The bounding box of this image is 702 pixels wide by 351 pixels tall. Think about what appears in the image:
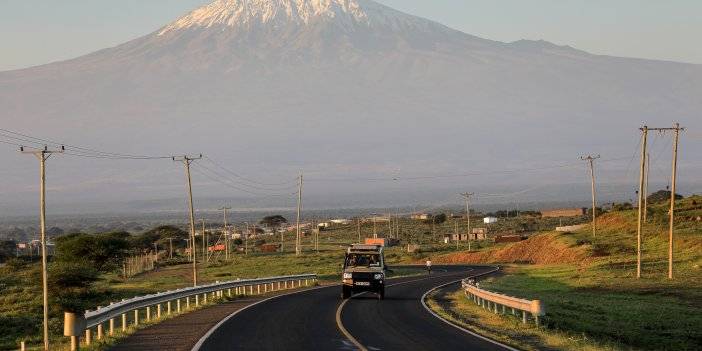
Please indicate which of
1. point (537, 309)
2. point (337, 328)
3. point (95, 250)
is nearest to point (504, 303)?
point (537, 309)

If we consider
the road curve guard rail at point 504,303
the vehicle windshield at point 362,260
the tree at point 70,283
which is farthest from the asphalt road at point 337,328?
the tree at point 70,283

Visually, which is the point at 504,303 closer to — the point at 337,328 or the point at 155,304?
the point at 337,328

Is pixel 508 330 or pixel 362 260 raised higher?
pixel 362 260

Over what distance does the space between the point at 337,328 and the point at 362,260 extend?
1607cm

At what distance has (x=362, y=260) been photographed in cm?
4772

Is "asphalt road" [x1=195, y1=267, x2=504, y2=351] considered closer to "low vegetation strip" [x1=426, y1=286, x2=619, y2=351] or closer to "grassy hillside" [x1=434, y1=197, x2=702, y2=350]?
"low vegetation strip" [x1=426, y1=286, x2=619, y2=351]

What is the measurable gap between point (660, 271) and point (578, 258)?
1984cm

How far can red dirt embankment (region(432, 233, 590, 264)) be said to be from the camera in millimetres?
88938

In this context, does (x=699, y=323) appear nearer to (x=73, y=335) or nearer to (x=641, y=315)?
(x=641, y=315)

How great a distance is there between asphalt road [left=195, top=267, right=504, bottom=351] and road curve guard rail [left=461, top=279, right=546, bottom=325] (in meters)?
2.29

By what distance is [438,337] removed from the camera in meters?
29.1

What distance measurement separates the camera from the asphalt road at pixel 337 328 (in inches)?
1060

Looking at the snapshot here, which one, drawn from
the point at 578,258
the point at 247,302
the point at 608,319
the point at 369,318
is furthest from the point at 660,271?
the point at 369,318

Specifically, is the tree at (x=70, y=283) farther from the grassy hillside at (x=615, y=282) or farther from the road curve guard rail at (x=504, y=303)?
the road curve guard rail at (x=504, y=303)
